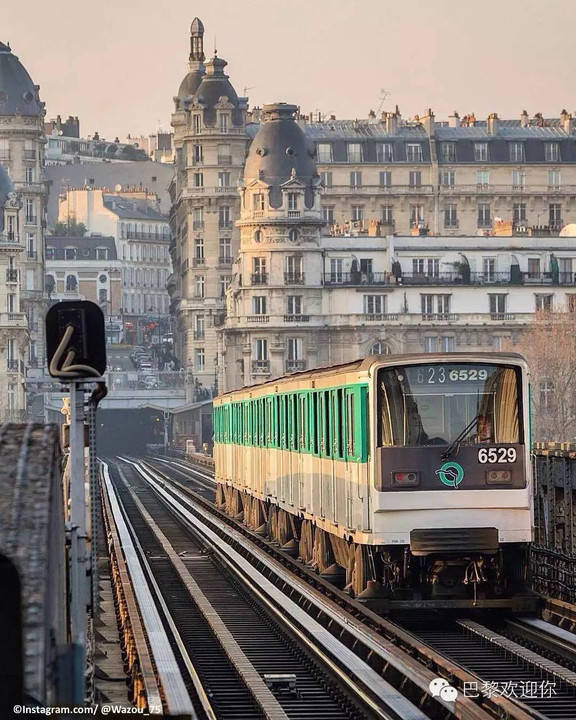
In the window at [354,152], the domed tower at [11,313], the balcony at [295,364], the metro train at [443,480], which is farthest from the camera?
the window at [354,152]

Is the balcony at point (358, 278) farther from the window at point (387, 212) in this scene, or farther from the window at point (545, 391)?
the window at point (387, 212)

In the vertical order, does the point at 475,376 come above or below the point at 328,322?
below

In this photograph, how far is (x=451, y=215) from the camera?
175 metres

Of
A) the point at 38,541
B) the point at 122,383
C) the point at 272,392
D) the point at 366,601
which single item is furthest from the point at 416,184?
the point at 38,541

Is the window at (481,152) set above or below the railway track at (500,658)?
above

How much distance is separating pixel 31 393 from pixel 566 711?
15649cm

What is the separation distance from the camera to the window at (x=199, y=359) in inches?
6969

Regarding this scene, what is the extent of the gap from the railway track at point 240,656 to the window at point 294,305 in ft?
335

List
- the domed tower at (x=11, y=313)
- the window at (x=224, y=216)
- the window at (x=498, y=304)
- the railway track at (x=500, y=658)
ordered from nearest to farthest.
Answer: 1. the railway track at (x=500, y=658)
2. the window at (x=498, y=304)
3. the domed tower at (x=11, y=313)
4. the window at (x=224, y=216)

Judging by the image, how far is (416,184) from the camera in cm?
17362

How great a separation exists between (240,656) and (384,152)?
15094 cm

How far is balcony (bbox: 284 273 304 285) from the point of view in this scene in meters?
144

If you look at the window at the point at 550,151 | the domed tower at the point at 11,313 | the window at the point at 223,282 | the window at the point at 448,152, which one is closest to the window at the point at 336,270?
the window at the point at 223,282

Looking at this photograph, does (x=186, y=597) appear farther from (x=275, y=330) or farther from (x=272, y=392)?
(x=275, y=330)
